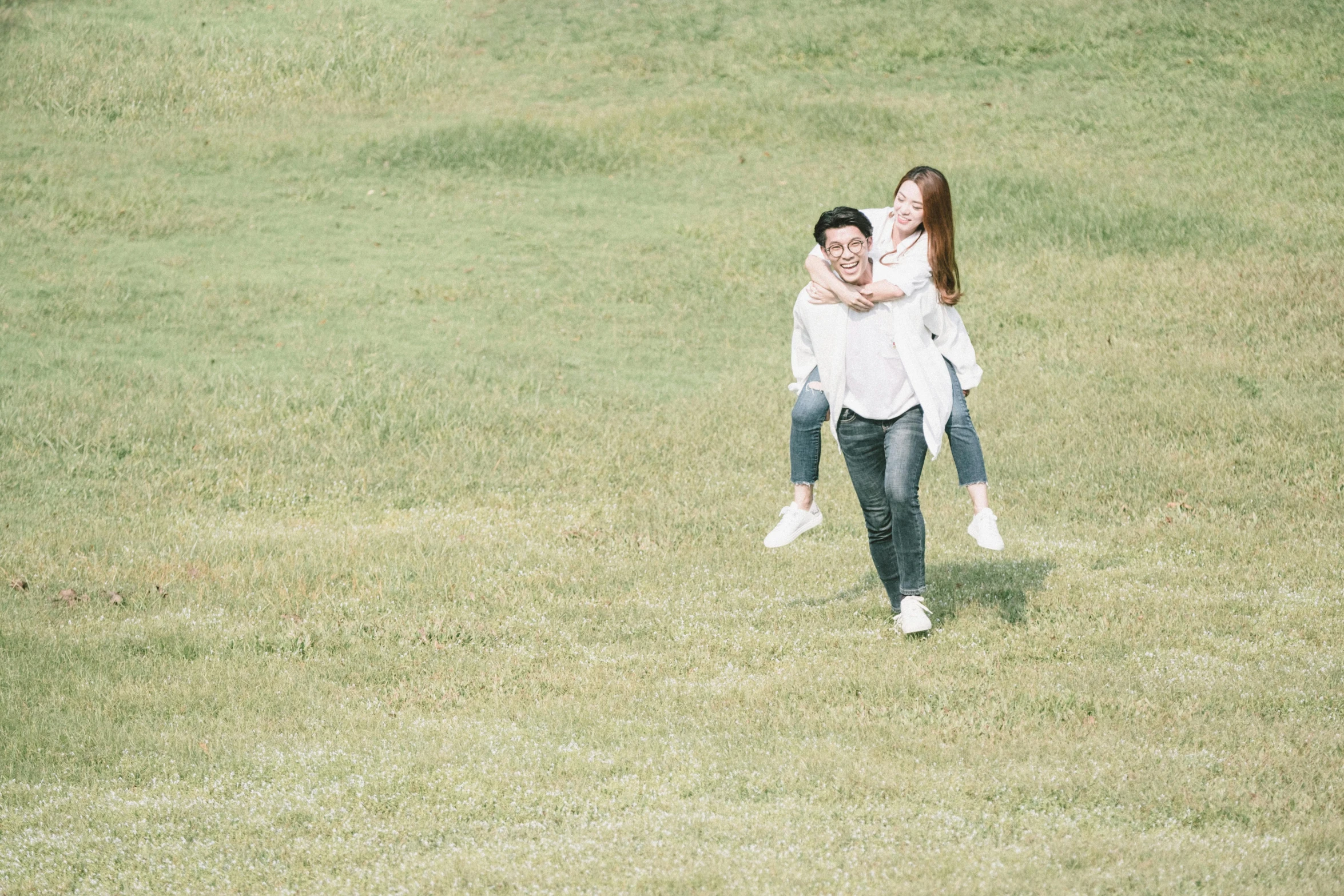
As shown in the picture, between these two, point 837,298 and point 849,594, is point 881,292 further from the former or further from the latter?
point 849,594

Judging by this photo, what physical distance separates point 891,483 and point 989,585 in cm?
205

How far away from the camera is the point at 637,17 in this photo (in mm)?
29891

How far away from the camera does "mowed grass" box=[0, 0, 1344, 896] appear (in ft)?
20.2

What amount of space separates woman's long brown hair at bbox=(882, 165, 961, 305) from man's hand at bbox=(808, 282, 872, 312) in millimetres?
436

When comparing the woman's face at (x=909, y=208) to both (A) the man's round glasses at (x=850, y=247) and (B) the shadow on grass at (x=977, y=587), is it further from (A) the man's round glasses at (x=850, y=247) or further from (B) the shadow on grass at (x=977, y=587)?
(B) the shadow on grass at (x=977, y=587)

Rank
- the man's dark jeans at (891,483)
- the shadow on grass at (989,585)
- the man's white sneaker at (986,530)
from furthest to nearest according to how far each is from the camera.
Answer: the shadow on grass at (989,585)
the man's dark jeans at (891,483)
the man's white sneaker at (986,530)

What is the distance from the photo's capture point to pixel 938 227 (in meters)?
7.57

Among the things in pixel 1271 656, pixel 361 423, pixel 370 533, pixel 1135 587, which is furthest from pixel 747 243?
pixel 1271 656

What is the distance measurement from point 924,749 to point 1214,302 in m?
13.1

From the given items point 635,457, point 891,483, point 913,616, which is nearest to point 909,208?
point 891,483

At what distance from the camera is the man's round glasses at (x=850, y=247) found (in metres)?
7.45

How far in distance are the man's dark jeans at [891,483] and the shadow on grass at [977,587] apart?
2.68 ft

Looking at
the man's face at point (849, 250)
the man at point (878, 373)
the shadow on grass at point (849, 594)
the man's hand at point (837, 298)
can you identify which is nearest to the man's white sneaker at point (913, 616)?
the man at point (878, 373)

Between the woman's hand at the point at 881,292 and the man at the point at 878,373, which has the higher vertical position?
the woman's hand at the point at 881,292
